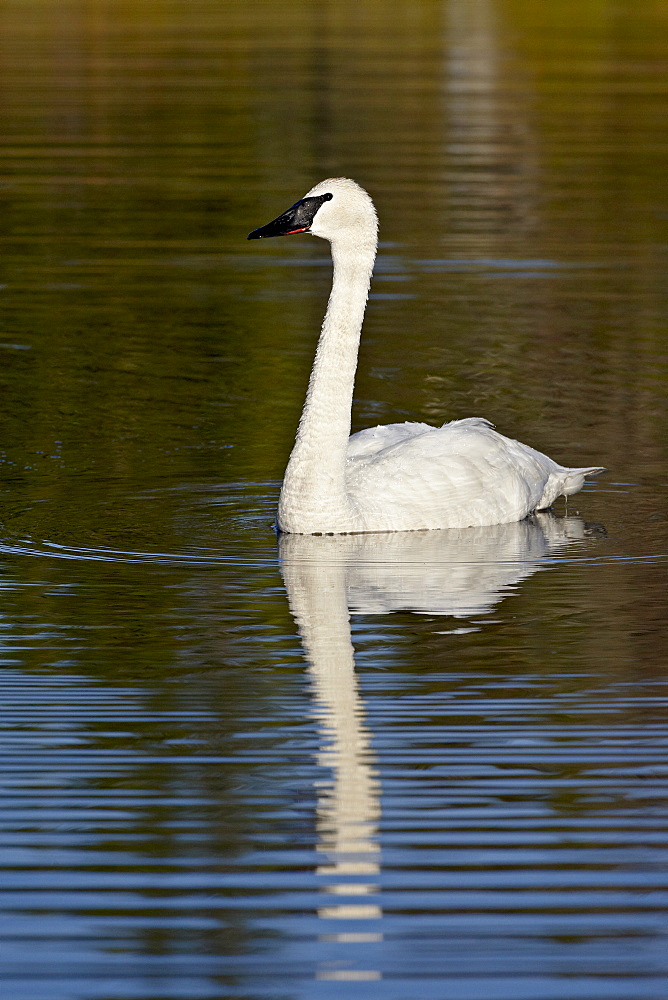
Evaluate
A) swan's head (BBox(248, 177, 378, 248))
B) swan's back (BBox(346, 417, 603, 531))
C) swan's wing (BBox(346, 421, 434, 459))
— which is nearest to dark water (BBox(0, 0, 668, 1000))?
swan's back (BBox(346, 417, 603, 531))

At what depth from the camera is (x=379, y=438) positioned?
11211mm

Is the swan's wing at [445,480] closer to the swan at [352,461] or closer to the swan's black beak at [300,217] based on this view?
the swan at [352,461]

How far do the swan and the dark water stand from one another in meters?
0.14

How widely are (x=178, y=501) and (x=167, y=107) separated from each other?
27.1 m

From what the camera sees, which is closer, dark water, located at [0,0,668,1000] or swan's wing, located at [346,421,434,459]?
dark water, located at [0,0,668,1000]

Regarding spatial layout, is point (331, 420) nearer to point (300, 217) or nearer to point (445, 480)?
point (445, 480)

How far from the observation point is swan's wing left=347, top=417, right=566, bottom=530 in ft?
34.1

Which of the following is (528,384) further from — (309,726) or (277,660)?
(309,726)

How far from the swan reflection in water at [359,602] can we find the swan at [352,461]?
4.3 inches

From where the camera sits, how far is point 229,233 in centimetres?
2228

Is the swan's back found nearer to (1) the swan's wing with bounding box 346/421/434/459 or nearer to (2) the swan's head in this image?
(1) the swan's wing with bounding box 346/421/434/459

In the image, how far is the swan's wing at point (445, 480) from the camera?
10.4 m

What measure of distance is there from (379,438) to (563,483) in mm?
1069

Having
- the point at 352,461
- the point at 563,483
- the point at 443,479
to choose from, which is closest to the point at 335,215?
the point at 352,461
